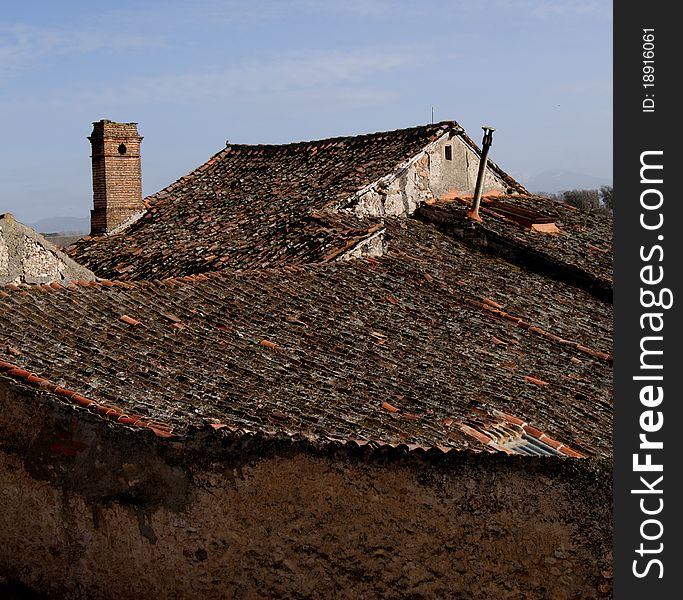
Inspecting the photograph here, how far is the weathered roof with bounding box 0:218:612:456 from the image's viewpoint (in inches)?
323

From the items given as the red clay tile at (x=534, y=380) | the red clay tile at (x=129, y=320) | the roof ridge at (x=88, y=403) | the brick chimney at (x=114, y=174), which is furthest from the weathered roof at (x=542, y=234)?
the roof ridge at (x=88, y=403)

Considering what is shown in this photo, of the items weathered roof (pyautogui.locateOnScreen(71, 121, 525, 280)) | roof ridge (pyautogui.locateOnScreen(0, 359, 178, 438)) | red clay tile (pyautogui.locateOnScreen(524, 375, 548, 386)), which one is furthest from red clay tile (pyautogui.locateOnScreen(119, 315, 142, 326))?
weathered roof (pyautogui.locateOnScreen(71, 121, 525, 280))

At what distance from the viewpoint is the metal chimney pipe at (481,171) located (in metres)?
16.9

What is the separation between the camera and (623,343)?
7254 millimetres

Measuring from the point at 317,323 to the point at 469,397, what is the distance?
2291mm

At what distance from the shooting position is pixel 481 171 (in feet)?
57.9

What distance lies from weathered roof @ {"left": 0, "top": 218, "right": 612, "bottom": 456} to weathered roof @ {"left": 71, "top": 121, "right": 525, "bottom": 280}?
5.87 feet

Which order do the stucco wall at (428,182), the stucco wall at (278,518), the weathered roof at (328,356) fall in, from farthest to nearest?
the stucco wall at (428,182), the weathered roof at (328,356), the stucco wall at (278,518)

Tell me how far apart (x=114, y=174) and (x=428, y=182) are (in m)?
6.40

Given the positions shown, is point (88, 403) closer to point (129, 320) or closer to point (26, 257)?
point (129, 320)

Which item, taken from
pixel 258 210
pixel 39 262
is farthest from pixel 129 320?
pixel 258 210

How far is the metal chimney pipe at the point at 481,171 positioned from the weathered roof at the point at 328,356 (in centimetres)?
333

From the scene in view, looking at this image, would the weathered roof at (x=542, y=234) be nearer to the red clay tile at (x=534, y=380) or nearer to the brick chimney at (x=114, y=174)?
the red clay tile at (x=534, y=380)

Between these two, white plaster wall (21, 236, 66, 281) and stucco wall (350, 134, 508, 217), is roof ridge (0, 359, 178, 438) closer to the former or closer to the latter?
white plaster wall (21, 236, 66, 281)
